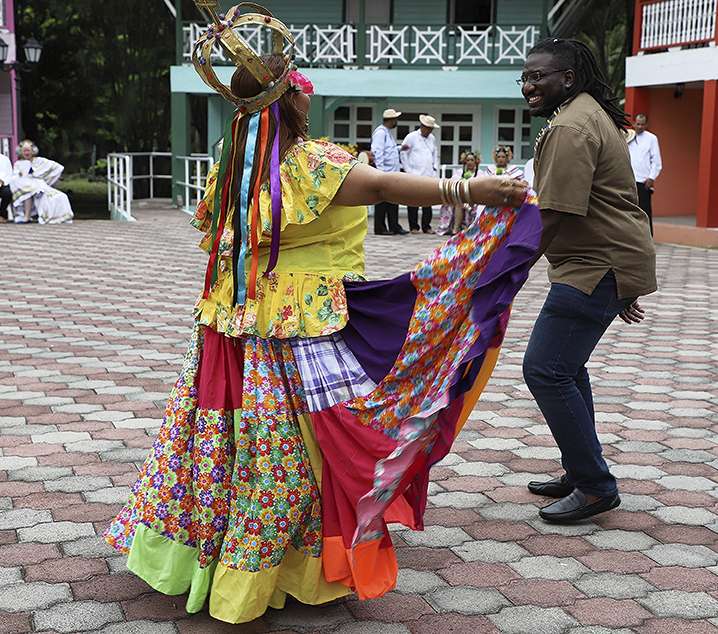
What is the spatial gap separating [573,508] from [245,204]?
1.85 meters

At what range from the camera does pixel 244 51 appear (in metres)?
3.19

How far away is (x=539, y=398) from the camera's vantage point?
13.3 feet

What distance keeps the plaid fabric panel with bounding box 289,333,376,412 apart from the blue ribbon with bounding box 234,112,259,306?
0.80 feet

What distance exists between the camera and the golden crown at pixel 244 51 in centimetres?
321

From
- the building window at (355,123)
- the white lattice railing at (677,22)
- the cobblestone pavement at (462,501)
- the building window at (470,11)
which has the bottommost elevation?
the cobblestone pavement at (462,501)

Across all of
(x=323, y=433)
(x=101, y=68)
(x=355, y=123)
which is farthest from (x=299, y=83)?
(x=101, y=68)

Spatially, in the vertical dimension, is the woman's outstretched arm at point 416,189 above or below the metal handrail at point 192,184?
above

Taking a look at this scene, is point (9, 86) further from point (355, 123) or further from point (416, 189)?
point (416, 189)

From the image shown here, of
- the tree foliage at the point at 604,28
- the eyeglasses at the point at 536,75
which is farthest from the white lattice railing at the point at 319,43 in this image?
the eyeglasses at the point at 536,75

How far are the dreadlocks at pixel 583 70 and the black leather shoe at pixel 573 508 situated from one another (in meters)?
1.46

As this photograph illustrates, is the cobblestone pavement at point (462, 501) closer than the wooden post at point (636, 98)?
Yes

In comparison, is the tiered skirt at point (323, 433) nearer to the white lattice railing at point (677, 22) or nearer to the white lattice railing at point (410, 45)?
the white lattice railing at point (677, 22)

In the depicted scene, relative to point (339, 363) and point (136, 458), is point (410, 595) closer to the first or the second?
point (339, 363)

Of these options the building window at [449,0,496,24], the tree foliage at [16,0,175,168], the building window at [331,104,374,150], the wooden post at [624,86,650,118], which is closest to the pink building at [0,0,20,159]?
the tree foliage at [16,0,175,168]
